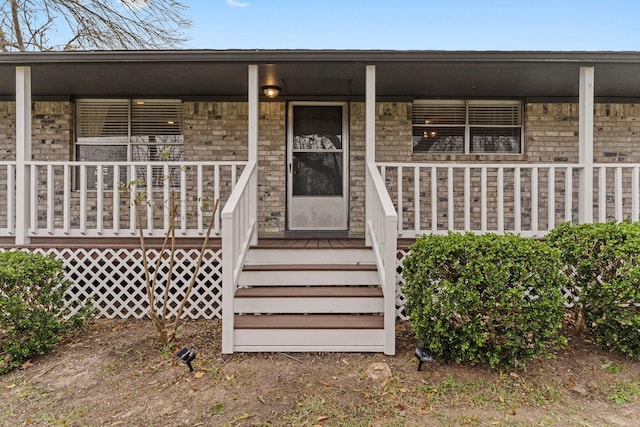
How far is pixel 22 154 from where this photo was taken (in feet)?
14.6

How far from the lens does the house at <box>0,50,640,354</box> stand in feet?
12.6

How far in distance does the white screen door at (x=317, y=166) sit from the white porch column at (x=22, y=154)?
3448mm

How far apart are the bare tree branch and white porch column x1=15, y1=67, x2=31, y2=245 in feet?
20.7

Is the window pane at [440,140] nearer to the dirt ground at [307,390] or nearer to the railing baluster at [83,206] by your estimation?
the dirt ground at [307,390]

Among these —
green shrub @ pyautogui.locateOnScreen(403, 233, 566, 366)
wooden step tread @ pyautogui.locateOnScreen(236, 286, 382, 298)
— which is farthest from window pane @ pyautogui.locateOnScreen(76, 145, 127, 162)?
green shrub @ pyautogui.locateOnScreen(403, 233, 566, 366)

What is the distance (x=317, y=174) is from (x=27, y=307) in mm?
4095

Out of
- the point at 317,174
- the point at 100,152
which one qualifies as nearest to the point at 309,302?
the point at 317,174

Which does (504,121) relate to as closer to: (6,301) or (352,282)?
(352,282)

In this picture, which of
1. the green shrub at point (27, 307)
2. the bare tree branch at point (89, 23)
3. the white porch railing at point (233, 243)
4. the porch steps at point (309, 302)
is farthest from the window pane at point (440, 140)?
the bare tree branch at point (89, 23)

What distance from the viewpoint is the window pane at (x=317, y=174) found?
6.07 metres

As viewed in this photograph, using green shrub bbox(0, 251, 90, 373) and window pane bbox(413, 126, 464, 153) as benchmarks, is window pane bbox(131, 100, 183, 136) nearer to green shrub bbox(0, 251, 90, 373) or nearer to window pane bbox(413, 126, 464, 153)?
green shrub bbox(0, 251, 90, 373)

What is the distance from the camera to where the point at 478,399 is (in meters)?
2.74

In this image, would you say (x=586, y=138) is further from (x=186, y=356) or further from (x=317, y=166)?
(x=186, y=356)

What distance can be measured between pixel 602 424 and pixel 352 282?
2.21 m
